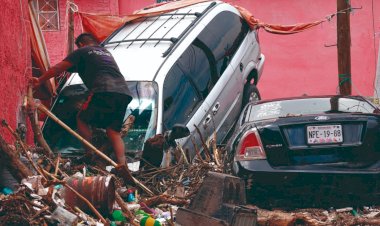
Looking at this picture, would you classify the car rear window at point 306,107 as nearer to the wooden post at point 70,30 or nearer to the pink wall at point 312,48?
the wooden post at point 70,30

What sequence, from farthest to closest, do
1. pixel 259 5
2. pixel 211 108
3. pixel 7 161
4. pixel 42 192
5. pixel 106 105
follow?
pixel 259 5, pixel 211 108, pixel 106 105, pixel 7 161, pixel 42 192

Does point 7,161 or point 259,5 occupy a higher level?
point 7,161

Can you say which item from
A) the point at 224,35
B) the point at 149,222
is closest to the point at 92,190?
the point at 149,222

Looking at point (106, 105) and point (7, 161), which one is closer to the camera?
point (7, 161)

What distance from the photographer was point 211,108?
11.6 meters

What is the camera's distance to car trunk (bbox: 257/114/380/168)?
25.3ft

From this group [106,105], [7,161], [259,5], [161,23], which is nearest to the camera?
[7,161]

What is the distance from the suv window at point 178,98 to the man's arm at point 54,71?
4.22 ft

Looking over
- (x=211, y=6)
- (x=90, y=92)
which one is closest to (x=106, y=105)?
(x=90, y=92)

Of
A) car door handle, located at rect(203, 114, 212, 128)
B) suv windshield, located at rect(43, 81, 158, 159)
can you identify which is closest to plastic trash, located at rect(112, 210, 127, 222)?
suv windshield, located at rect(43, 81, 158, 159)

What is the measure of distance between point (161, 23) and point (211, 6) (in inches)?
39.0

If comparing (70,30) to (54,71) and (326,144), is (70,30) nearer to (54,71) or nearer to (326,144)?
(54,71)

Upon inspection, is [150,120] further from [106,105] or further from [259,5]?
[259,5]

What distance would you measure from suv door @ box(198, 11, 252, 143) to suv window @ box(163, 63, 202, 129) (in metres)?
0.33
